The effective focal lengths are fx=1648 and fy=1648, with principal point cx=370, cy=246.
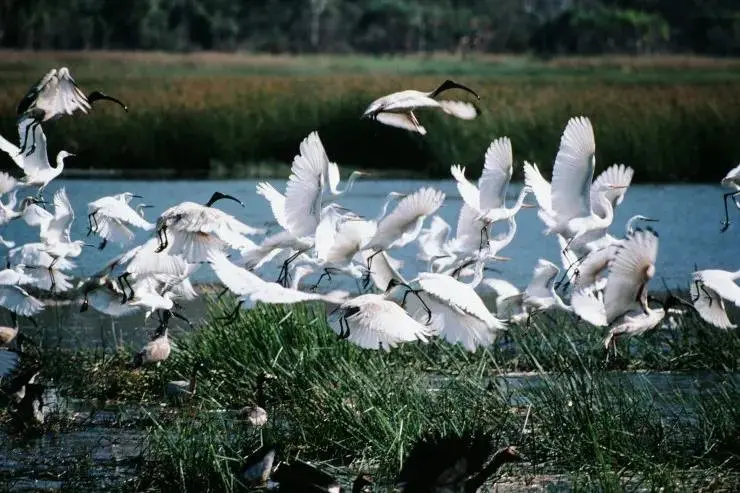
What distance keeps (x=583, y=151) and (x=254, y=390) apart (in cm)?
202

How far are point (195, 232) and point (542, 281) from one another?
2.50 m

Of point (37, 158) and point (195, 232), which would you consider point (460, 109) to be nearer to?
point (195, 232)

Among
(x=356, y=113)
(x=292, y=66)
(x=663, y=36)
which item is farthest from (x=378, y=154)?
(x=663, y=36)

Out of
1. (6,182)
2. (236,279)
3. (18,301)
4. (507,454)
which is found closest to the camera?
(507,454)

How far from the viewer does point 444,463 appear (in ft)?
19.2

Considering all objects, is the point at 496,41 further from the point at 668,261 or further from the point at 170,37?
the point at 668,261

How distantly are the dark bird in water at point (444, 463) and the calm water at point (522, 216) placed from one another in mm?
8188

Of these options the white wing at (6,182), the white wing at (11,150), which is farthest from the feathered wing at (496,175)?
the white wing at (6,182)

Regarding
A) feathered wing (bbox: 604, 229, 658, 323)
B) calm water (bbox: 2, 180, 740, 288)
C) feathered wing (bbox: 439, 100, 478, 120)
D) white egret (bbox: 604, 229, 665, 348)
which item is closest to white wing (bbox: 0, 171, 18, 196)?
feathered wing (bbox: 439, 100, 478, 120)

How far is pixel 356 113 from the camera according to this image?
902 inches

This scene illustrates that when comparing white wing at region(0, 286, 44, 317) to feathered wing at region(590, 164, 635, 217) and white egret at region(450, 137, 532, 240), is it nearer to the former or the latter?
white egret at region(450, 137, 532, 240)

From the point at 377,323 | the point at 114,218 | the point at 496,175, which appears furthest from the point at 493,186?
the point at 114,218

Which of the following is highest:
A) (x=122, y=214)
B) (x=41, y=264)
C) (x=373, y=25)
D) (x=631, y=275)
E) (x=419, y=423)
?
(x=631, y=275)

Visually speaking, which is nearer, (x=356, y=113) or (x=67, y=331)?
(x=67, y=331)
